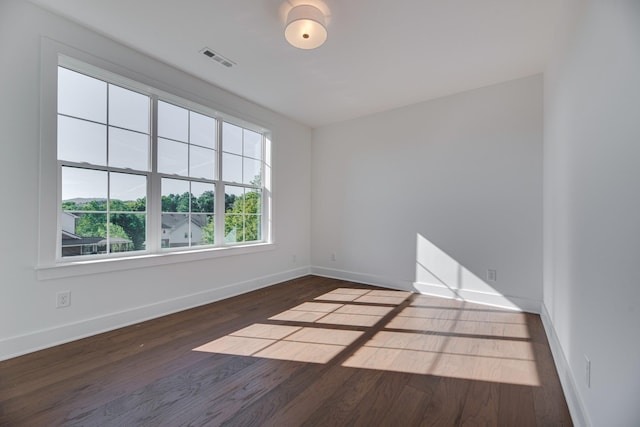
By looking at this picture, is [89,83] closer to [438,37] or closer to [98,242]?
[98,242]

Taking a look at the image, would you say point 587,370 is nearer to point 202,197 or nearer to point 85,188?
point 202,197

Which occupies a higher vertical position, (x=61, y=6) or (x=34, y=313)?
(x=61, y=6)

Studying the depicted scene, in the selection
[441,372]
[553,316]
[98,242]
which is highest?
[98,242]

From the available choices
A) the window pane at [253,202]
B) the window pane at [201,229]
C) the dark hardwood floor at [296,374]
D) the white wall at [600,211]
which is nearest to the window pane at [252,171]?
the window pane at [253,202]

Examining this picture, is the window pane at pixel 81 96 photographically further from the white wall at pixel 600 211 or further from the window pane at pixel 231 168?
the white wall at pixel 600 211

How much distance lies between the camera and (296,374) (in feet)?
6.02

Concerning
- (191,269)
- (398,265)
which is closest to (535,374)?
(398,265)

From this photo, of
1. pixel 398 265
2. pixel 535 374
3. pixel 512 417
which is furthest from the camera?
pixel 398 265

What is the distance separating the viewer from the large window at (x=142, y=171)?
2344 mm

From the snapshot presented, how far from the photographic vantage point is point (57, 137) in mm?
2211

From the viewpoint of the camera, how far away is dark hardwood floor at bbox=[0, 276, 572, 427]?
1.46 meters

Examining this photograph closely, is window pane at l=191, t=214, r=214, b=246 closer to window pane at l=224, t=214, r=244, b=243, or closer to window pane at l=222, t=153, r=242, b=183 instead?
window pane at l=224, t=214, r=244, b=243

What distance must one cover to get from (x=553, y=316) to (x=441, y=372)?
1.24m

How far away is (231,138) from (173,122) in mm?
772
